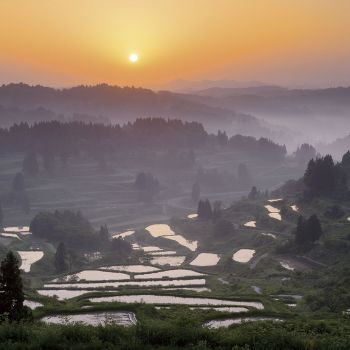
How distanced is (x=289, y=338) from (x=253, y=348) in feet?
3.93

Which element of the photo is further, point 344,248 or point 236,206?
point 236,206

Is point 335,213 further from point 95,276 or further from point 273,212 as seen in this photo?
point 95,276

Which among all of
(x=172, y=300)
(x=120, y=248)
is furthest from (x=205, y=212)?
(x=172, y=300)

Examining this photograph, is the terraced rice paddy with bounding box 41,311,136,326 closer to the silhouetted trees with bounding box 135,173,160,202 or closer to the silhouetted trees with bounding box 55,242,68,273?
the silhouetted trees with bounding box 55,242,68,273

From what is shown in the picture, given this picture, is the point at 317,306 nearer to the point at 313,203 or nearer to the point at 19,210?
the point at 313,203

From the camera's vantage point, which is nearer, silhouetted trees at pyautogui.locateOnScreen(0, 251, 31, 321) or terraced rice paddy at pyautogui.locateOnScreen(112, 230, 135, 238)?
silhouetted trees at pyautogui.locateOnScreen(0, 251, 31, 321)

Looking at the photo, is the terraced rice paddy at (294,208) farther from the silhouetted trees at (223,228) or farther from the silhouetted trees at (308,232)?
the silhouetted trees at (308,232)

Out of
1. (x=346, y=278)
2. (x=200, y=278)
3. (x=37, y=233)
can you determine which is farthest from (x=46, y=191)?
(x=346, y=278)

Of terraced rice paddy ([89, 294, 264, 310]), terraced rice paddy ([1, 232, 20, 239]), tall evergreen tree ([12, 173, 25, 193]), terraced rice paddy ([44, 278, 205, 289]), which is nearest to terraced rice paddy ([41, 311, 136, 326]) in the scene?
terraced rice paddy ([89, 294, 264, 310])

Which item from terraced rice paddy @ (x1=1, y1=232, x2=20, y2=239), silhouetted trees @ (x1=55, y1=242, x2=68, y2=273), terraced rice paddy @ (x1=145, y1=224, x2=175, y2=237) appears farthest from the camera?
terraced rice paddy @ (x1=145, y1=224, x2=175, y2=237)

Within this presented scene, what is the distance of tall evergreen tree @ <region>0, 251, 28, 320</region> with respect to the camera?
2025cm

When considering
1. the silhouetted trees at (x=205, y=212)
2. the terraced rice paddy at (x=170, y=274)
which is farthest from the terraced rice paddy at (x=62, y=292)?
the silhouetted trees at (x=205, y=212)

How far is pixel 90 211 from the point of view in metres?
159

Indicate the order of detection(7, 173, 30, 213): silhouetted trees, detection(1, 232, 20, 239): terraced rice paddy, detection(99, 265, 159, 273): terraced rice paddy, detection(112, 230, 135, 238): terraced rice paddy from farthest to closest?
1. detection(7, 173, 30, 213): silhouetted trees
2. detection(112, 230, 135, 238): terraced rice paddy
3. detection(1, 232, 20, 239): terraced rice paddy
4. detection(99, 265, 159, 273): terraced rice paddy
